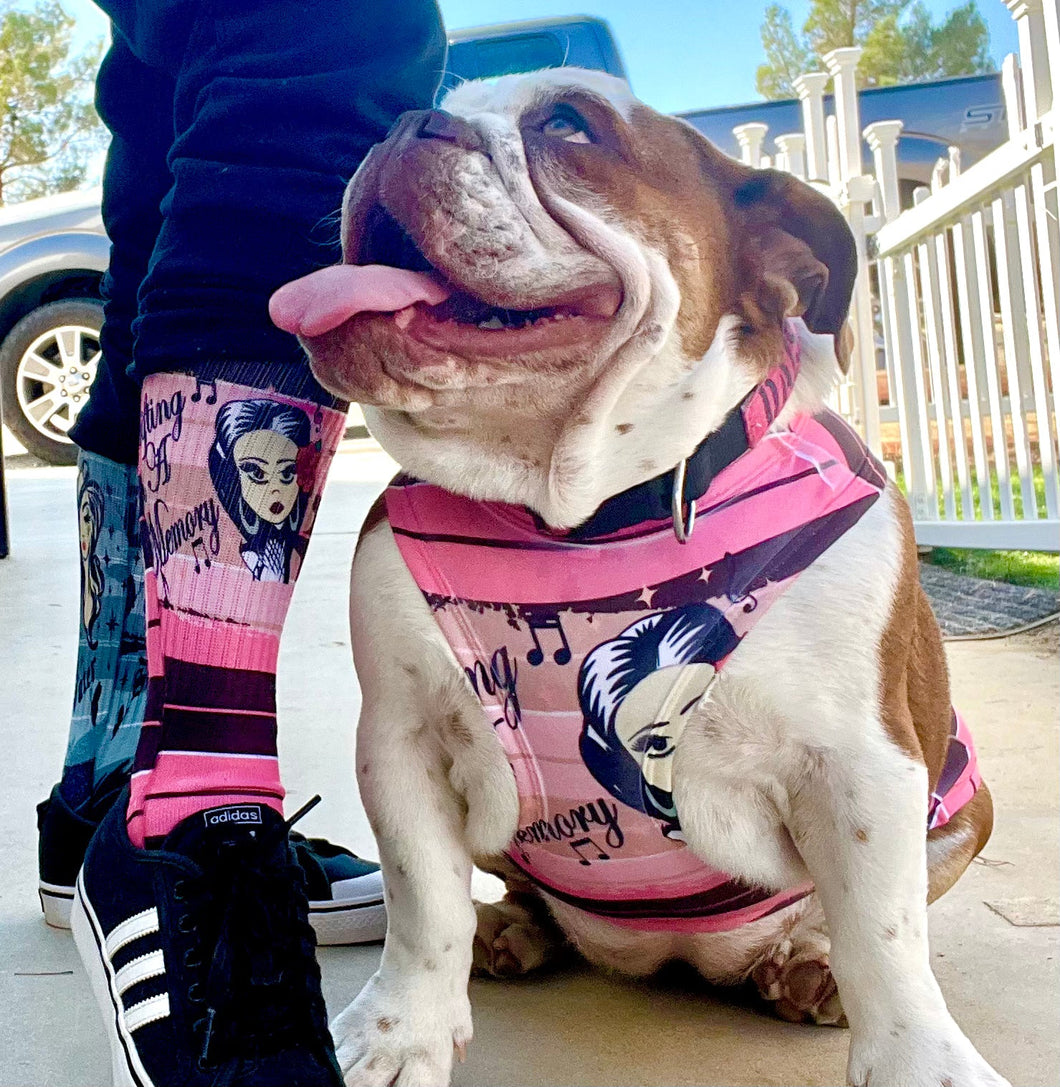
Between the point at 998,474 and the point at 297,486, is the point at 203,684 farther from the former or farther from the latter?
the point at 998,474

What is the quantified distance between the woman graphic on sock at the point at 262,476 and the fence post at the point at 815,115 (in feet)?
16.0

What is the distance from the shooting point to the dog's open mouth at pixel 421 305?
123 cm

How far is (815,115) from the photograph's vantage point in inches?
228

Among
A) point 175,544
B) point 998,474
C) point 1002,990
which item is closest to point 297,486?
point 175,544

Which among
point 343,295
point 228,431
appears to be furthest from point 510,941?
point 343,295

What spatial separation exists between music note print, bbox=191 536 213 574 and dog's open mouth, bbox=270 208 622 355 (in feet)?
0.88

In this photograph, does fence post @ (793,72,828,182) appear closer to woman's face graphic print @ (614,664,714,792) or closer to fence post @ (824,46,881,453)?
fence post @ (824,46,881,453)

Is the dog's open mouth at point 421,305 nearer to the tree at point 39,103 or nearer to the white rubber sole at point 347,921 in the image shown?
the white rubber sole at point 347,921

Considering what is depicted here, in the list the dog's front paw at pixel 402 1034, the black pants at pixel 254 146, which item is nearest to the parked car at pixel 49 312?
the black pants at pixel 254 146

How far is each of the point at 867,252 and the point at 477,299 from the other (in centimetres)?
468

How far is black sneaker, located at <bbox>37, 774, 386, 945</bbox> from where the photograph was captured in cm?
171

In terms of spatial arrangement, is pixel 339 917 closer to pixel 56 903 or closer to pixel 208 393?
pixel 56 903

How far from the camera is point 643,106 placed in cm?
143

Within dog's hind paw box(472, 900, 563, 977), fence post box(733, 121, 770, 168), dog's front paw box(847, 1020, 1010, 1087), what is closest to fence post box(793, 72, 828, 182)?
fence post box(733, 121, 770, 168)
